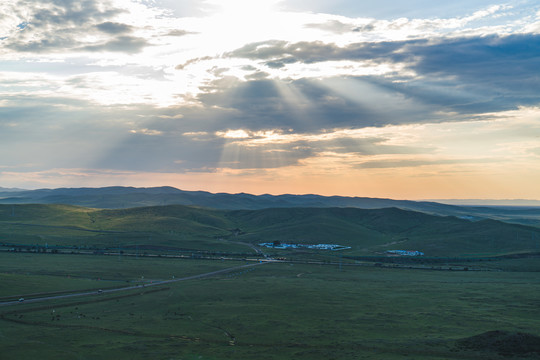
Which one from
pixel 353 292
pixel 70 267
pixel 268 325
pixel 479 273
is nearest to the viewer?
pixel 268 325

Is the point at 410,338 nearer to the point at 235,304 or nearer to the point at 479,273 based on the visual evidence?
the point at 235,304

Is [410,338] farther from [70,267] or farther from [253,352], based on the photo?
[70,267]

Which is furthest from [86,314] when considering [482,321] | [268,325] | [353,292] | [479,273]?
[479,273]

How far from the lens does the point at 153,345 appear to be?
237 ft

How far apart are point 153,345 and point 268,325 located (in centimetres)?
2471

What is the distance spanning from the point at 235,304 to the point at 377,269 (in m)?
98.5

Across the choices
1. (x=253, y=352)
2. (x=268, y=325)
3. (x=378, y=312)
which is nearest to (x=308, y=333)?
(x=268, y=325)

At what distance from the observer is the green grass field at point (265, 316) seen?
231 feet

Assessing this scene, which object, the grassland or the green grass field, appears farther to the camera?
the grassland

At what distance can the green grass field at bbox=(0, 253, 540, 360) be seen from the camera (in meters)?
70.3

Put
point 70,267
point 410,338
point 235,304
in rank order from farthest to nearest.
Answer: point 70,267 → point 235,304 → point 410,338

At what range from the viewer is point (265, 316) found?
315 feet

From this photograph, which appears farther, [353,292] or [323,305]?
[353,292]

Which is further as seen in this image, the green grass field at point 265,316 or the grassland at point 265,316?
the grassland at point 265,316
